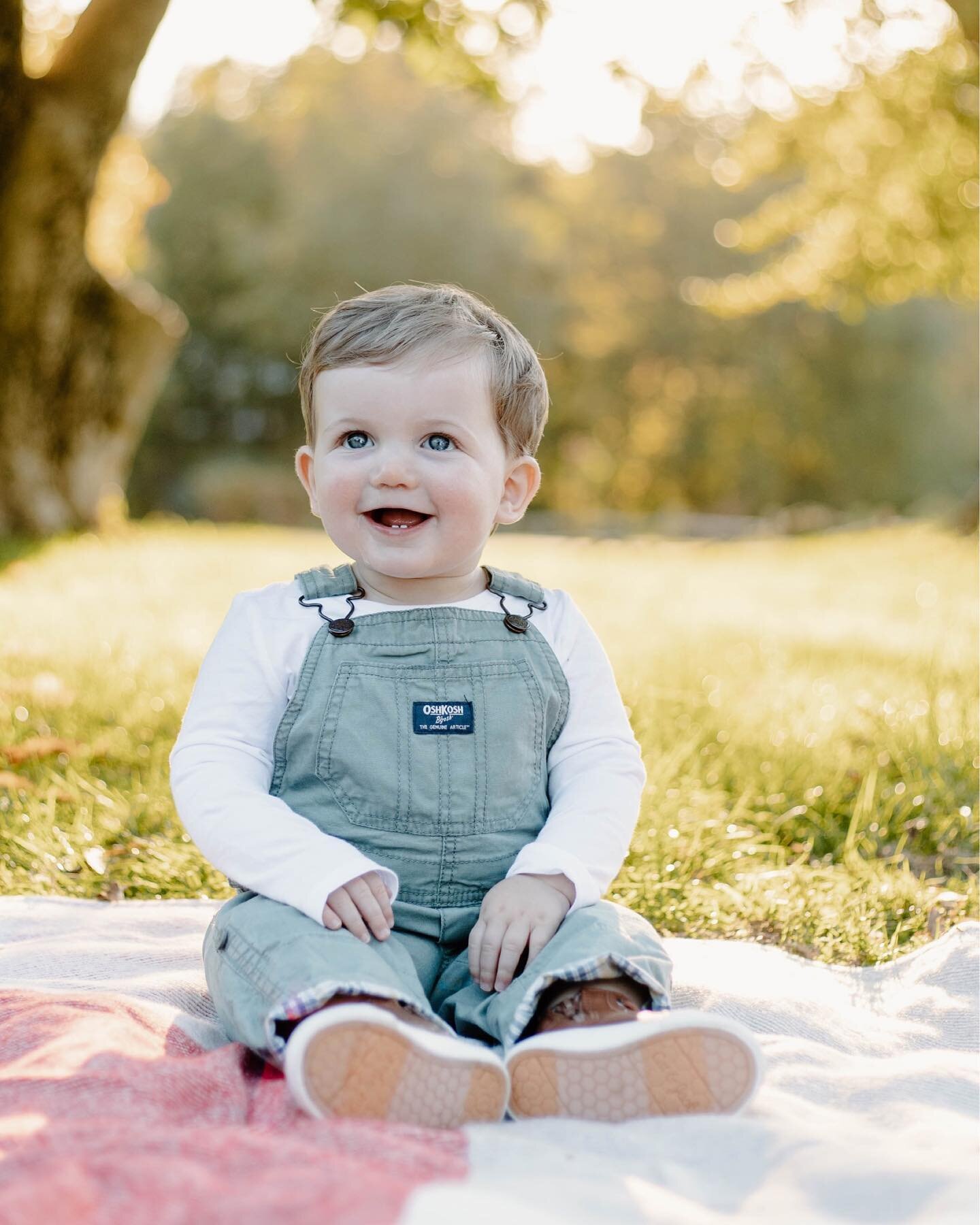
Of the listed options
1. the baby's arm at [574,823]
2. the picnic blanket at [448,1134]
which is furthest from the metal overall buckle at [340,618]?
the picnic blanket at [448,1134]

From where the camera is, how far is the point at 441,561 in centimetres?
188

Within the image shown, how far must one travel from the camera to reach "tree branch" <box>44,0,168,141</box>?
668cm

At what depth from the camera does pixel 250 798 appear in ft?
5.67

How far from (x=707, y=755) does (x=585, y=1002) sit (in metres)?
1.66

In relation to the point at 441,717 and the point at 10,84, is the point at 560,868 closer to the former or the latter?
the point at 441,717

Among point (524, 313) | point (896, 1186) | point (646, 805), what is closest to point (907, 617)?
point (646, 805)

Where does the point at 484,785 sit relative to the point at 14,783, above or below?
above

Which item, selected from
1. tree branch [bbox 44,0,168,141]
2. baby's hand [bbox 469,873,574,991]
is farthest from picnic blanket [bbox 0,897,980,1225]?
tree branch [bbox 44,0,168,141]

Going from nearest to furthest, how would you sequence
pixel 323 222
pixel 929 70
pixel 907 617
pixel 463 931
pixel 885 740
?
1. pixel 463 931
2. pixel 885 740
3. pixel 907 617
4. pixel 929 70
5. pixel 323 222

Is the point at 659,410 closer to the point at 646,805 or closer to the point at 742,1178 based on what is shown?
the point at 646,805

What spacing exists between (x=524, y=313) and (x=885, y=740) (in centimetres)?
1701

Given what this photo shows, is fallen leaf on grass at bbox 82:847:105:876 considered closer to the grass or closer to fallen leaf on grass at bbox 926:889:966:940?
the grass

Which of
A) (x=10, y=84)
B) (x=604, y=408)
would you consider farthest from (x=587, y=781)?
(x=604, y=408)

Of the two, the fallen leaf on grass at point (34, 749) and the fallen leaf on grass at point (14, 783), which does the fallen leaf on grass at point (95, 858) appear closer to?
the fallen leaf on grass at point (14, 783)
